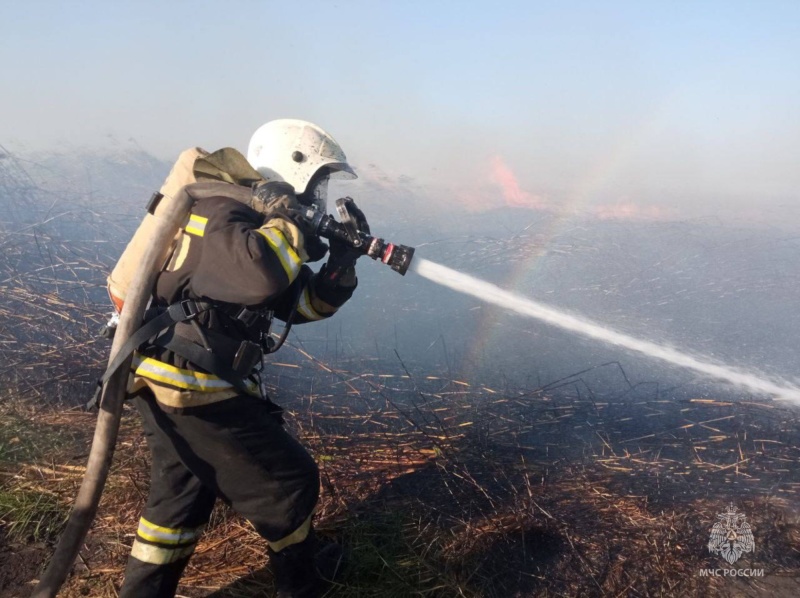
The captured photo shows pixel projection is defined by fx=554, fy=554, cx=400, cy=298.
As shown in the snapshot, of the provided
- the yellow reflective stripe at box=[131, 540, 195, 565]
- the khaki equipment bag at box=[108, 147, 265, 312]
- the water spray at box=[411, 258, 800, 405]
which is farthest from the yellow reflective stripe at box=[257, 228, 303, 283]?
the water spray at box=[411, 258, 800, 405]

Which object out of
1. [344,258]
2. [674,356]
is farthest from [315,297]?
[674,356]

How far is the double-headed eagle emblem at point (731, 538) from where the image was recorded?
9.73ft

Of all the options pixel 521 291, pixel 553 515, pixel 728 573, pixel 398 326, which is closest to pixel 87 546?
pixel 553 515

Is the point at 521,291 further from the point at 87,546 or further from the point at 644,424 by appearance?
the point at 87,546

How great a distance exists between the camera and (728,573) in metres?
2.85

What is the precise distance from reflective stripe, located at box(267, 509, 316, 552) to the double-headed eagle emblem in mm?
2152

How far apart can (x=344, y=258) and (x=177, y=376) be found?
99 centimetres

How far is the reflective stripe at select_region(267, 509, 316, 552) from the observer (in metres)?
2.51

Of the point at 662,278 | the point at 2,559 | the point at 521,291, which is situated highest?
the point at 2,559

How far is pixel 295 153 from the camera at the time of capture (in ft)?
9.32

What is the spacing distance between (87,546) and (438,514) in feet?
6.43

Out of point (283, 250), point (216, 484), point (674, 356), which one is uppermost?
point (283, 250)

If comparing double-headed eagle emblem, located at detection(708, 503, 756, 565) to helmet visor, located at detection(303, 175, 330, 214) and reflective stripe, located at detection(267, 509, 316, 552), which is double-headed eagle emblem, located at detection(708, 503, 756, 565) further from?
helmet visor, located at detection(303, 175, 330, 214)

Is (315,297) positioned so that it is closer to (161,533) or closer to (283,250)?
(283,250)
